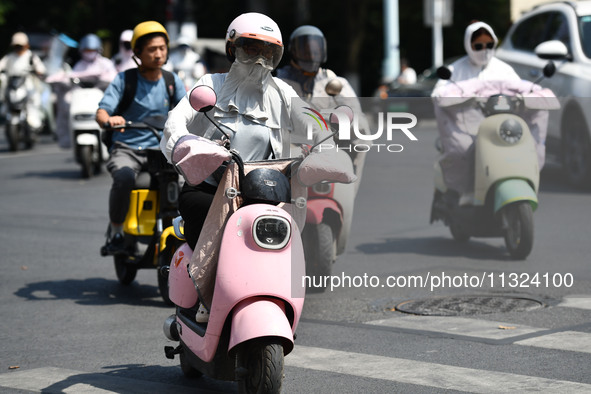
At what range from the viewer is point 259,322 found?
4910 millimetres

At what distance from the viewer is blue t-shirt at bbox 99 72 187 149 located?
8.81 metres

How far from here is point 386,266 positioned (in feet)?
30.3

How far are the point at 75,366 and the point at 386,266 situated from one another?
3.47 metres

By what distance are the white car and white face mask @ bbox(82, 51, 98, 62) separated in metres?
6.12

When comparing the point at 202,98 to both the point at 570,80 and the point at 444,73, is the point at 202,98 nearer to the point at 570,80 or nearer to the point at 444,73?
the point at 444,73

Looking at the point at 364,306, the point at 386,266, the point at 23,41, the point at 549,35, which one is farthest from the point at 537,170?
the point at 23,41

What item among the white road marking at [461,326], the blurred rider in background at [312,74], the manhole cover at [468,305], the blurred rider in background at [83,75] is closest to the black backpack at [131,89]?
the blurred rider in background at [312,74]

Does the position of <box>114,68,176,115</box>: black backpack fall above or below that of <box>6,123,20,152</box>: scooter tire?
above

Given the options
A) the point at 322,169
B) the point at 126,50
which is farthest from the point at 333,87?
the point at 126,50

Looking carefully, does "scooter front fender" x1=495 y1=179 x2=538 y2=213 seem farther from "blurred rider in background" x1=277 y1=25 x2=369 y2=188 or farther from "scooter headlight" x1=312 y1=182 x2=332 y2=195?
"scooter headlight" x1=312 y1=182 x2=332 y2=195

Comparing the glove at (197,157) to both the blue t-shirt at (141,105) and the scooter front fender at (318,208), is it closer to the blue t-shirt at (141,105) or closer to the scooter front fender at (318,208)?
the scooter front fender at (318,208)

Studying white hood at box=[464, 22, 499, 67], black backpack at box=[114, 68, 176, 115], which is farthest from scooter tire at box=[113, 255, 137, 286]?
white hood at box=[464, 22, 499, 67]

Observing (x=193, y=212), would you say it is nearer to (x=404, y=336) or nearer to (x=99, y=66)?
(x=404, y=336)

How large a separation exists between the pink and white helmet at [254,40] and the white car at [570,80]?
725cm
